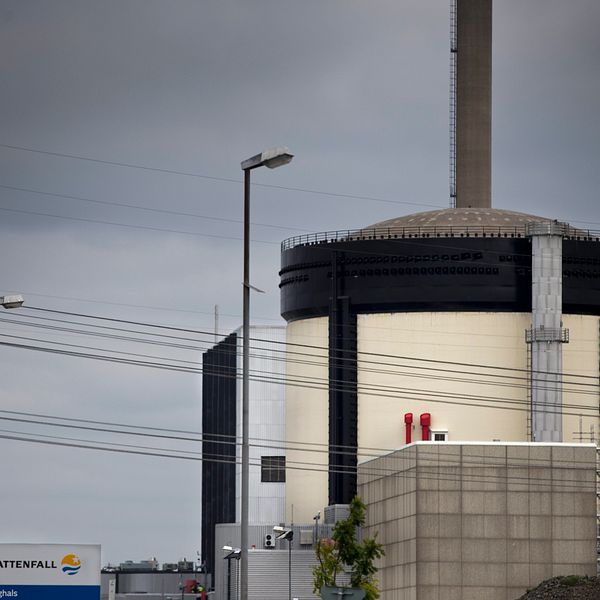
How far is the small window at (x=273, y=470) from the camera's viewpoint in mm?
126875

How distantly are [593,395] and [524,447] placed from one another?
16552 millimetres

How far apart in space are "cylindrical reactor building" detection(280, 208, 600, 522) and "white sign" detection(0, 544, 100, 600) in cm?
3722

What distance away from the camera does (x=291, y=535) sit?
373 feet

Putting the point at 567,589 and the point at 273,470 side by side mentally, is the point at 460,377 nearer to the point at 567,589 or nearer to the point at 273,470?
the point at 273,470

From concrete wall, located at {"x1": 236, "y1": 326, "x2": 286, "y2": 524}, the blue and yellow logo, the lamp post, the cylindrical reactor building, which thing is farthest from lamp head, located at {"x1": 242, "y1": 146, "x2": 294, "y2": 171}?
concrete wall, located at {"x1": 236, "y1": 326, "x2": 286, "y2": 524}

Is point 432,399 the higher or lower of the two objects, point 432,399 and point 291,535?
the higher

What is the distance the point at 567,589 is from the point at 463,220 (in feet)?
113

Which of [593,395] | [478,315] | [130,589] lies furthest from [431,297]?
[130,589]

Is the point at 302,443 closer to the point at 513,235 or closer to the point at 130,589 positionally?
the point at 513,235

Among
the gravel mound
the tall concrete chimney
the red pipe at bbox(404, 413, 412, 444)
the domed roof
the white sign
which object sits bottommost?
the gravel mound

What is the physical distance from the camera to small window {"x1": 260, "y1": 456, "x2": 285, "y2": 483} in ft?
416

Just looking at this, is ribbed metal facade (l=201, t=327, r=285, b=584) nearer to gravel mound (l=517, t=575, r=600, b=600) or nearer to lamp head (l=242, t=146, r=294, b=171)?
gravel mound (l=517, t=575, r=600, b=600)

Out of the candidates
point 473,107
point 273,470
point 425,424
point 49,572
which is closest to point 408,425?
point 425,424

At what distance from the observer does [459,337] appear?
115 m
